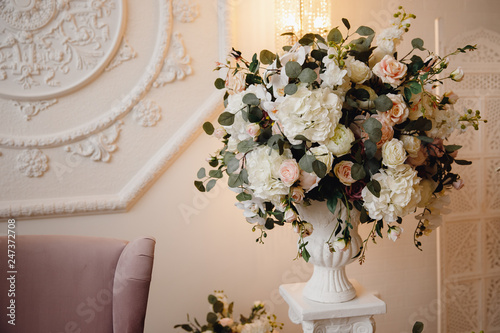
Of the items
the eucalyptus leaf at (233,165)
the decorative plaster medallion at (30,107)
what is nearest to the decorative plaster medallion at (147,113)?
the decorative plaster medallion at (30,107)

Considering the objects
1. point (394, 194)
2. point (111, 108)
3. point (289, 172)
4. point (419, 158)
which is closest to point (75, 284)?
point (111, 108)

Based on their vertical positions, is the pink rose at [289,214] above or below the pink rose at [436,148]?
below

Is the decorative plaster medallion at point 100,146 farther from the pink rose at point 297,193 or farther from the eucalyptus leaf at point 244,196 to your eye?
the pink rose at point 297,193

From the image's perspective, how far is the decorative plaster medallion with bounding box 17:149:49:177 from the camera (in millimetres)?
1870

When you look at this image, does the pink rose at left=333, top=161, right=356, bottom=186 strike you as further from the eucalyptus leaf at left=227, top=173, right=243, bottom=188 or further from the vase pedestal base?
the vase pedestal base

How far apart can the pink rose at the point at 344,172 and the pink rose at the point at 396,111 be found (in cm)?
17

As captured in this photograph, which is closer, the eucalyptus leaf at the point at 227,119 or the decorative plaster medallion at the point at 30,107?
the eucalyptus leaf at the point at 227,119

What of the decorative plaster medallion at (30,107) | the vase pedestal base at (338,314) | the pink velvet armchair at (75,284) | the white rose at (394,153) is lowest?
the vase pedestal base at (338,314)

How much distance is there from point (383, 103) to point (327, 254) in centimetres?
54

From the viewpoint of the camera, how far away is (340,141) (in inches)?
47.6

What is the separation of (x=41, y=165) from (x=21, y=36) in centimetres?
56

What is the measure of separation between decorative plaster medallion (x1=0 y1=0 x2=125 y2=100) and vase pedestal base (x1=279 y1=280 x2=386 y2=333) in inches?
53.2

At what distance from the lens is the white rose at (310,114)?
1.18 m

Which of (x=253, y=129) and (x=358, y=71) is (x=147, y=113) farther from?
(x=358, y=71)
